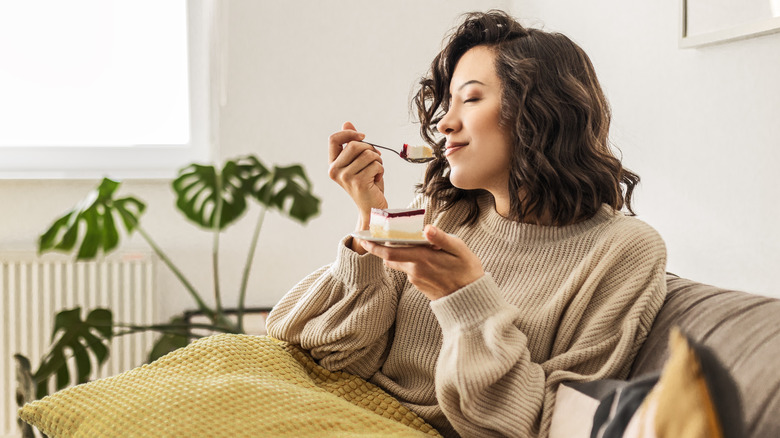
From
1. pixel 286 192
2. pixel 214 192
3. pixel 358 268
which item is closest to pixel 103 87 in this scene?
pixel 214 192

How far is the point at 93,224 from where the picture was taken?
2.34 m

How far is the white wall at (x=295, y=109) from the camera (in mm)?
2861

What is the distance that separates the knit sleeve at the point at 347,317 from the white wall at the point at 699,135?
784 mm

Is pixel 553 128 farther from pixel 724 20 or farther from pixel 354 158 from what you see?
pixel 724 20

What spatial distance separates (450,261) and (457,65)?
0.51m

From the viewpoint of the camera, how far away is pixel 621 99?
6.89 ft

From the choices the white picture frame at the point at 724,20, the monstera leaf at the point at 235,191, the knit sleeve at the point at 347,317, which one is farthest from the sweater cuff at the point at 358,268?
the monstera leaf at the point at 235,191

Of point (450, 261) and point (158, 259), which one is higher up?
point (450, 261)

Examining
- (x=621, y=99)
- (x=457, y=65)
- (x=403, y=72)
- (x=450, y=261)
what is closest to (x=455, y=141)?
(x=457, y=65)

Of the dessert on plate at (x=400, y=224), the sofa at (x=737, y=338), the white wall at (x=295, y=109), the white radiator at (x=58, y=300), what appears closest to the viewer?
the sofa at (x=737, y=338)

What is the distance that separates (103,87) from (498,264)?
2.17m

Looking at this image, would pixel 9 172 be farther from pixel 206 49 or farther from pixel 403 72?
pixel 403 72

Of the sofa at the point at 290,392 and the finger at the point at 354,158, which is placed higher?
the finger at the point at 354,158

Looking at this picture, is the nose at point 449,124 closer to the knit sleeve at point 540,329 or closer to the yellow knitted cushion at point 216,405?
the knit sleeve at point 540,329
